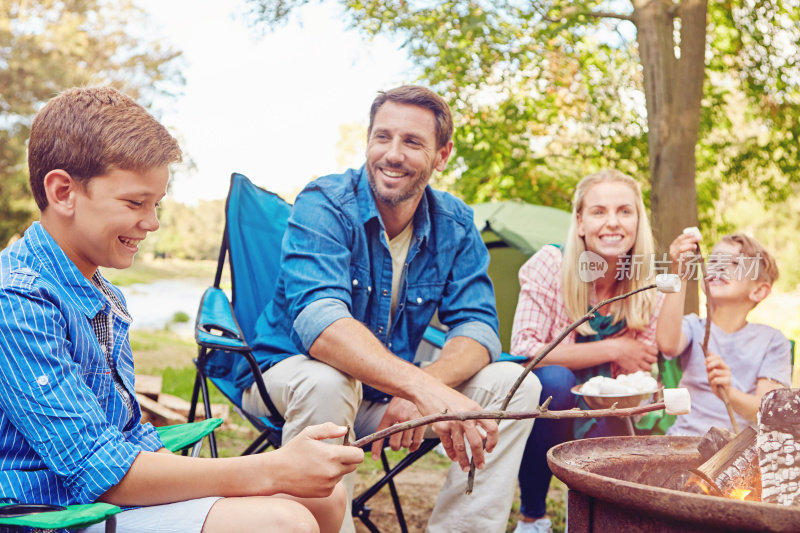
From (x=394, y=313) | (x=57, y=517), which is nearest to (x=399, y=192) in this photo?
(x=394, y=313)

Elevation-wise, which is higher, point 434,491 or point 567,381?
point 567,381

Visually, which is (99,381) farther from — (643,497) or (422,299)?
(422,299)

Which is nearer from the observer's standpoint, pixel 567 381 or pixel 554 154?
pixel 567 381

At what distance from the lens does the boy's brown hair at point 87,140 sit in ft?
4.04

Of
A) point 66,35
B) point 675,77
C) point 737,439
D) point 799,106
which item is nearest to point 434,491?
point 737,439

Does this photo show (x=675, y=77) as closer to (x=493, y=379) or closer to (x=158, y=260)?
(x=493, y=379)

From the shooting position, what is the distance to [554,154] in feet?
17.4

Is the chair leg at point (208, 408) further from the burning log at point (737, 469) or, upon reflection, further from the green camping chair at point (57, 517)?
the burning log at point (737, 469)

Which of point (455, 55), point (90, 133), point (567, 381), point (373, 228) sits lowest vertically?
point (567, 381)

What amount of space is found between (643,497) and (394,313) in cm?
127

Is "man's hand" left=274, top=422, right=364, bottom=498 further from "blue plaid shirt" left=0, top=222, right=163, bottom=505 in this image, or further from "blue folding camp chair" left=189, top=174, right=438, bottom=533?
"blue folding camp chair" left=189, top=174, right=438, bottom=533

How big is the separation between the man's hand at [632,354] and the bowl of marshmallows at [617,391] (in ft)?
0.91

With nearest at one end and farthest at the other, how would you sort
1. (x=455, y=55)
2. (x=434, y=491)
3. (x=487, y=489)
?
(x=487, y=489)
(x=434, y=491)
(x=455, y=55)

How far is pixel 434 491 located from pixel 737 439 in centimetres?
190
